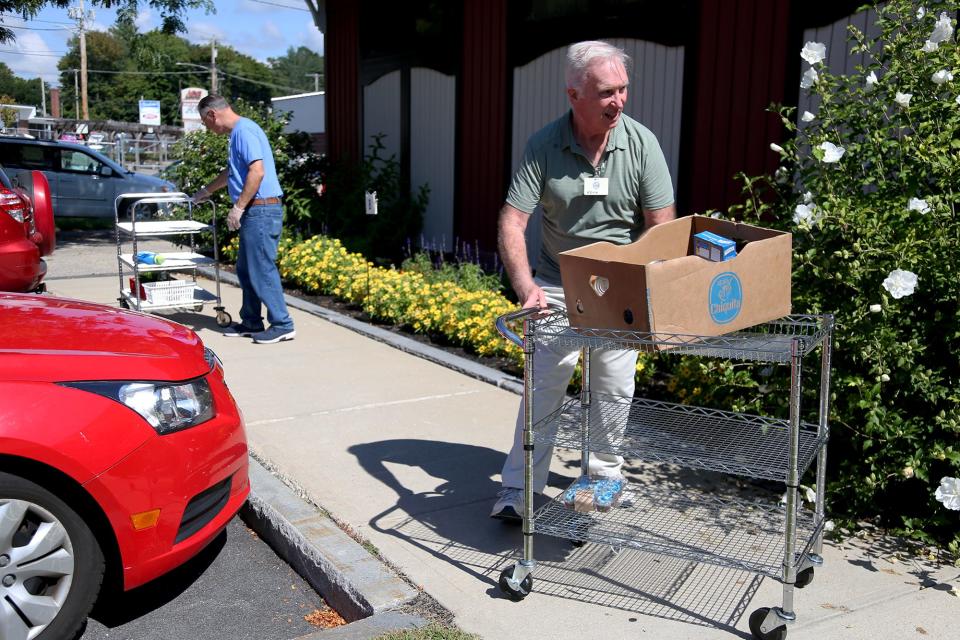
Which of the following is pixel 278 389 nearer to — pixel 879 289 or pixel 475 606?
pixel 475 606

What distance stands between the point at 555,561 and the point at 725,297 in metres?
1.36

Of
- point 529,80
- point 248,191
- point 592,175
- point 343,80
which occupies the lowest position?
point 248,191

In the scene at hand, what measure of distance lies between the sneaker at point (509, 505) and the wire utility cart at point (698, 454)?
0.78ft

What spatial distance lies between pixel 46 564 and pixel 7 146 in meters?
17.2

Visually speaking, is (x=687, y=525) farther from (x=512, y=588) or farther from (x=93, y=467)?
(x=93, y=467)

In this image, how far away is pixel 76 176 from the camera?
18781 mm

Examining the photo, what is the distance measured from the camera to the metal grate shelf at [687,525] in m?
3.60

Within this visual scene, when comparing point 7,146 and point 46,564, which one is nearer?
point 46,564

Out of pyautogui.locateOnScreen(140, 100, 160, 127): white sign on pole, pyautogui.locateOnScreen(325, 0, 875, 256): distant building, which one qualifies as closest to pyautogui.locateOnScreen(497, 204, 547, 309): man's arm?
pyautogui.locateOnScreen(325, 0, 875, 256): distant building

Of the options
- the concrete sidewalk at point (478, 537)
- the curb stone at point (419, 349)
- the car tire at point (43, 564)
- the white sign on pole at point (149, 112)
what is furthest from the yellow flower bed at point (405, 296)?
the white sign on pole at point (149, 112)

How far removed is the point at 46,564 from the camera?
10.0 ft

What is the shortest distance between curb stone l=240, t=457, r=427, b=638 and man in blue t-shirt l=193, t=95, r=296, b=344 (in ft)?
10.7

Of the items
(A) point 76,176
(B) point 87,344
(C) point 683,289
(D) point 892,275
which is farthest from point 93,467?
(A) point 76,176

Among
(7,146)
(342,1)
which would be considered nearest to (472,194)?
(342,1)
